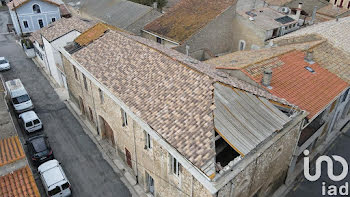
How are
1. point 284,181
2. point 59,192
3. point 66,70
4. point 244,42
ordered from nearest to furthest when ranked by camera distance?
point 59,192, point 284,181, point 66,70, point 244,42

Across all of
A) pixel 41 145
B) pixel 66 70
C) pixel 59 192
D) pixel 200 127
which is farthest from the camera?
pixel 66 70

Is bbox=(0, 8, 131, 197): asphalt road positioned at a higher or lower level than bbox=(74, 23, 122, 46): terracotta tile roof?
lower

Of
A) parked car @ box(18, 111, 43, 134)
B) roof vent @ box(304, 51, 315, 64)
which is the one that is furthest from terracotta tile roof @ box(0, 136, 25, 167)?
roof vent @ box(304, 51, 315, 64)

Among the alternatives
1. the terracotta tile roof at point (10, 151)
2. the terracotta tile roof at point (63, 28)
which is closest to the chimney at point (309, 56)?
the terracotta tile roof at point (63, 28)

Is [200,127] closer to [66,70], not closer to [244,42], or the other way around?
[66,70]

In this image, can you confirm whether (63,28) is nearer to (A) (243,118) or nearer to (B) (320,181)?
(A) (243,118)

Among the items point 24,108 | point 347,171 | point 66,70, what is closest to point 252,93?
point 347,171

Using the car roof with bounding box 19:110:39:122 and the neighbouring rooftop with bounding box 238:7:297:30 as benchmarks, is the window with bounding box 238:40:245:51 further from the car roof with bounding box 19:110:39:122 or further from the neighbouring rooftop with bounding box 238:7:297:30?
the car roof with bounding box 19:110:39:122
